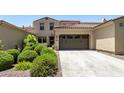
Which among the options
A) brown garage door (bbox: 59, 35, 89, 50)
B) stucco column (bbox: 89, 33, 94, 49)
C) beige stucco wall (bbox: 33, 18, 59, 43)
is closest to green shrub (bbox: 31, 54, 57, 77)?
stucco column (bbox: 89, 33, 94, 49)

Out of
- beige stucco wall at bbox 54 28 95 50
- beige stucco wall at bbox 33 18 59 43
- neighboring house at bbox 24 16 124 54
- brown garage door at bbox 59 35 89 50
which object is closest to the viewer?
neighboring house at bbox 24 16 124 54

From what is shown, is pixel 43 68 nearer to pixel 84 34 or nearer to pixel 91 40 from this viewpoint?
pixel 91 40

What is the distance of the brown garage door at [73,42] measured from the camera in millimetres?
27828

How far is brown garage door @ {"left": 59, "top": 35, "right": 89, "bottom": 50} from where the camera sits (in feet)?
91.3

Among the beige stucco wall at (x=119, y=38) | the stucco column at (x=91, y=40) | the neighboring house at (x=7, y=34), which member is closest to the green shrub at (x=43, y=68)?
the neighboring house at (x=7, y=34)

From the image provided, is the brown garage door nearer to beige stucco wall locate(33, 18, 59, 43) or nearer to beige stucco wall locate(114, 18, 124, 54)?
beige stucco wall locate(33, 18, 59, 43)

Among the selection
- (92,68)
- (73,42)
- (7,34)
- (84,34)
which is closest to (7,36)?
(7,34)

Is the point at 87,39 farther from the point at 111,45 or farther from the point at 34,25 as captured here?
the point at 34,25

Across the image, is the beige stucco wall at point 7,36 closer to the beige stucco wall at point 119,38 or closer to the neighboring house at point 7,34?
the neighboring house at point 7,34

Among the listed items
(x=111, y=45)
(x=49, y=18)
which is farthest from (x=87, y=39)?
(x=49, y=18)

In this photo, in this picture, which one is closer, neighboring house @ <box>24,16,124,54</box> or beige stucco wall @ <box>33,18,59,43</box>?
neighboring house @ <box>24,16,124,54</box>

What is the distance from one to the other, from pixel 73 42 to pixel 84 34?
6.59ft
